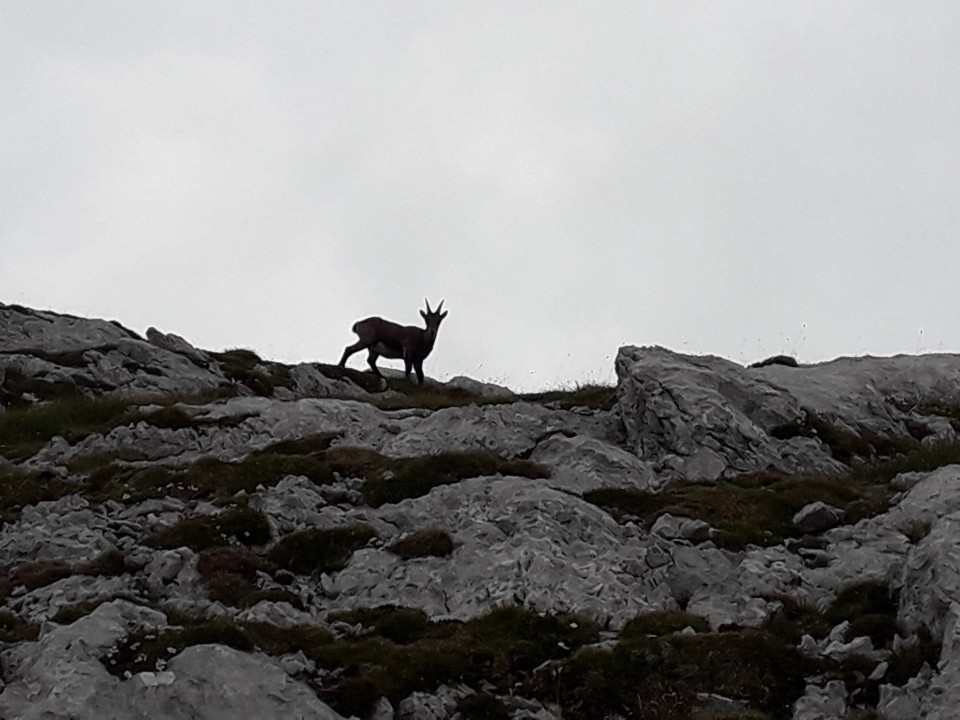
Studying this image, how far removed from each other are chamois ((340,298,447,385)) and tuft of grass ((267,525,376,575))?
75.2 feet

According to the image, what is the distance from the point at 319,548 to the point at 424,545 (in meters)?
1.73

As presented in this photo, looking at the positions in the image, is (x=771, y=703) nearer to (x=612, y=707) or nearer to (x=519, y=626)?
(x=612, y=707)

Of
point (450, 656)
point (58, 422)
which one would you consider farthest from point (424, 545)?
point (58, 422)

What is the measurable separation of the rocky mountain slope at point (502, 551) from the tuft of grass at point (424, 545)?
5cm

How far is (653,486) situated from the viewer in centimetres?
2280

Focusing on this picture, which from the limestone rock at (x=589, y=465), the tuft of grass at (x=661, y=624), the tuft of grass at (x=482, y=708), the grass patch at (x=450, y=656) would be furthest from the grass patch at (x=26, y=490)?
the tuft of grass at (x=661, y=624)

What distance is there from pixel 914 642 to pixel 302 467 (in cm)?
1162

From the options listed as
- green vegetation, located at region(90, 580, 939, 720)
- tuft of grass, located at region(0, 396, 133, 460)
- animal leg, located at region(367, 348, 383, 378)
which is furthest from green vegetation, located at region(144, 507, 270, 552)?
animal leg, located at region(367, 348, 383, 378)

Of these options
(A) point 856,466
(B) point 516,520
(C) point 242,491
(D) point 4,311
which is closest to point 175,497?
(C) point 242,491

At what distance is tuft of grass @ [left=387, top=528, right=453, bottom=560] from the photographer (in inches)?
750

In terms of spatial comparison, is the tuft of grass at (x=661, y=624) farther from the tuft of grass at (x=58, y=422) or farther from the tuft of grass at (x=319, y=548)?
the tuft of grass at (x=58, y=422)

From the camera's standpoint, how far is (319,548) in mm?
19500

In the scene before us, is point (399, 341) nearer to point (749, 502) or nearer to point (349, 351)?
point (349, 351)

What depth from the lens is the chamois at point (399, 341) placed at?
1692 inches
